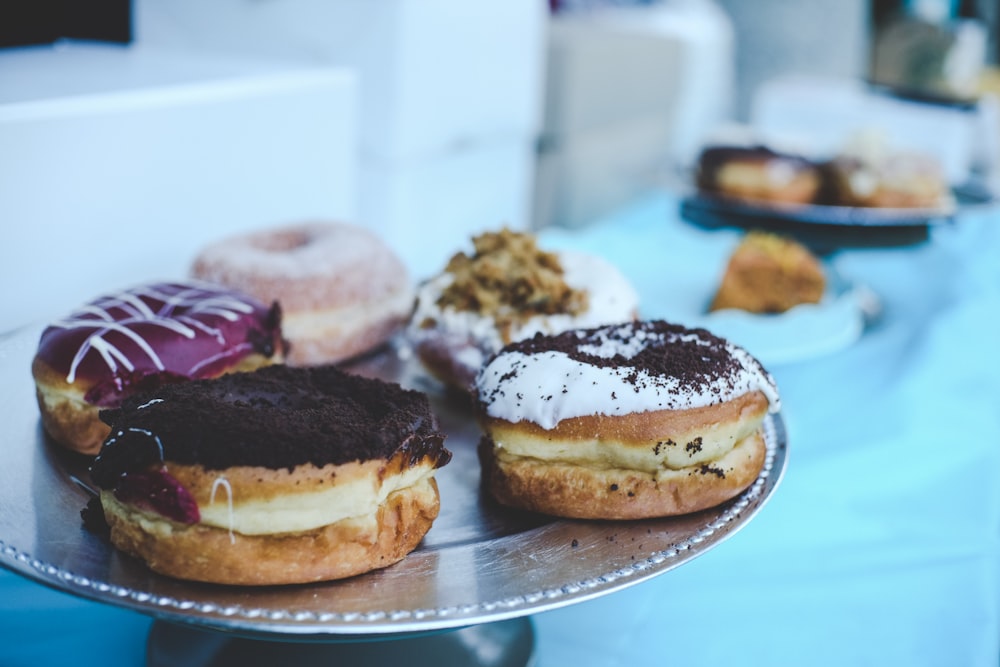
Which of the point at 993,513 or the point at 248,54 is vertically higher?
the point at 248,54

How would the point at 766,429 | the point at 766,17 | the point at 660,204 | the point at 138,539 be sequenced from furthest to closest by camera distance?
the point at 766,17, the point at 660,204, the point at 766,429, the point at 138,539

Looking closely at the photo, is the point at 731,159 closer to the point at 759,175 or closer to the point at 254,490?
the point at 759,175

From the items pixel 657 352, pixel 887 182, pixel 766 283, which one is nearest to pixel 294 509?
pixel 657 352

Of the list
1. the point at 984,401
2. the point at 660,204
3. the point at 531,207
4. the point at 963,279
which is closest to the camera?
the point at 984,401

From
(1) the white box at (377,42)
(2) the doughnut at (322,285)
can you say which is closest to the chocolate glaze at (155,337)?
(2) the doughnut at (322,285)

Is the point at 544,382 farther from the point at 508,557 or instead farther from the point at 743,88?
the point at 743,88

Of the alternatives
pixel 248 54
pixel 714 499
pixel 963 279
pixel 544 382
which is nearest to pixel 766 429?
pixel 714 499

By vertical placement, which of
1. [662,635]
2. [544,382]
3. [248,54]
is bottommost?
[662,635]
